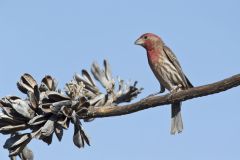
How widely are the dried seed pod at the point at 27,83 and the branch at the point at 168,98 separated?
31 centimetres

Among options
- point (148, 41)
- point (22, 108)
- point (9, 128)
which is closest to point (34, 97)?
point (22, 108)

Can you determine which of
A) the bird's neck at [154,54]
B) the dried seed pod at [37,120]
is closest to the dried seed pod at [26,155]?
the dried seed pod at [37,120]

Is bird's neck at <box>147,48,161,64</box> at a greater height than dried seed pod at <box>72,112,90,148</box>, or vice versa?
bird's neck at <box>147,48,161,64</box>

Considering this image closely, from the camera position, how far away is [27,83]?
7.73 feet

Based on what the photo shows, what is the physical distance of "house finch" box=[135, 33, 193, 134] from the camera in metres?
8.57

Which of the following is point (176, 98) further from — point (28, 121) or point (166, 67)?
point (166, 67)

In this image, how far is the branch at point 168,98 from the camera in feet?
6.05

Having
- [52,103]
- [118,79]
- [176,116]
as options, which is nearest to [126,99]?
[118,79]

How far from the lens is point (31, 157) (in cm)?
227

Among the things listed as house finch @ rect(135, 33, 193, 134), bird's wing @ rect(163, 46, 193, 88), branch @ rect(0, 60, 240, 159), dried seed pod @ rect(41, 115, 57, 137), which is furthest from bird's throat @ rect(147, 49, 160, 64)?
dried seed pod @ rect(41, 115, 57, 137)

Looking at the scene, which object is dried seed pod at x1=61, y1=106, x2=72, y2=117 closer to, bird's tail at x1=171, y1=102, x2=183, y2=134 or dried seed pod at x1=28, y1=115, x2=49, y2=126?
dried seed pod at x1=28, y1=115, x2=49, y2=126

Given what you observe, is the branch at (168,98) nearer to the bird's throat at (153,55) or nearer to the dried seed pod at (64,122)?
the dried seed pod at (64,122)

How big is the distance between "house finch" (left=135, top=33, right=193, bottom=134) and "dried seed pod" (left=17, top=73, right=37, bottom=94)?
5.86 m

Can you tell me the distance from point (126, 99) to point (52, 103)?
0.52m
